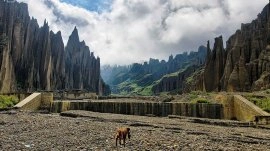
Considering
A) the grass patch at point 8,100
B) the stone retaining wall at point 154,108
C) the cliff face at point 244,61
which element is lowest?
the stone retaining wall at point 154,108

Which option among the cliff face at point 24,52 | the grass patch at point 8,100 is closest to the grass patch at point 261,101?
the grass patch at point 8,100

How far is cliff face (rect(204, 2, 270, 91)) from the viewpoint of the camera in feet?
272

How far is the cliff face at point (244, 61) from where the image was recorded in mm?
82938

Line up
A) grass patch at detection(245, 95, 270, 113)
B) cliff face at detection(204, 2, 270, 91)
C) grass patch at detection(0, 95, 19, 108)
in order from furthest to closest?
cliff face at detection(204, 2, 270, 91), grass patch at detection(0, 95, 19, 108), grass patch at detection(245, 95, 270, 113)

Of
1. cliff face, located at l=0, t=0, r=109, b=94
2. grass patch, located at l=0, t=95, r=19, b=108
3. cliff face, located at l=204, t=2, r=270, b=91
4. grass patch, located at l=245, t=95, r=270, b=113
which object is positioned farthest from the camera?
cliff face, located at l=0, t=0, r=109, b=94

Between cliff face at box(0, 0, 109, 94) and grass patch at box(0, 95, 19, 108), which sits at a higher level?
cliff face at box(0, 0, 109, 94)

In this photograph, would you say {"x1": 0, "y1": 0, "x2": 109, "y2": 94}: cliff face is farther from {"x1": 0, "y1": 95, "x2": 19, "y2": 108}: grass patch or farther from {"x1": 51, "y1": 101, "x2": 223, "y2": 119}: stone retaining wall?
{"x1": 51, "y1": 101, "x2": 223, "y2": 119}: stone retaining wall

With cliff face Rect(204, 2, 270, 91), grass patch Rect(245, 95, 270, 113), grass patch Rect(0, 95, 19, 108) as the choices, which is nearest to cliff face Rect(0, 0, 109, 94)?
cliff face Rect(204, 2, 270, 91)

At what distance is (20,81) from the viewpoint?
455ft

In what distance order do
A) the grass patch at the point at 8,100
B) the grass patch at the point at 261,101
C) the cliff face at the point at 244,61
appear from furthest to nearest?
1. the cliff face at the point at 244,61
2. the grass patch at the point at 8,100
3. the grass patch at the point at 261,101

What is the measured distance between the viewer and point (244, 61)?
305 ft

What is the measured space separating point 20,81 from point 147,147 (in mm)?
126664

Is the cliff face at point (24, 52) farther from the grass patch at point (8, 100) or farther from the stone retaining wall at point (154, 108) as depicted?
the stone retaining wall at point (154, 108)

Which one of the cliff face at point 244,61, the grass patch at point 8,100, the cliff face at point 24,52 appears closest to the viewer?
the grass patch at point 8,100
